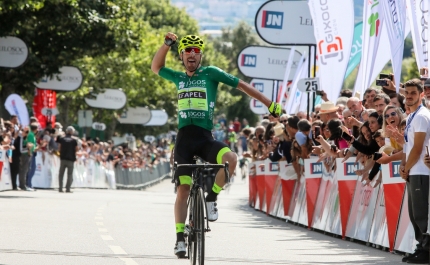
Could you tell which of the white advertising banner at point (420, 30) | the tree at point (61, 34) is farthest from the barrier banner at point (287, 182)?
the tree at point (61, 34)

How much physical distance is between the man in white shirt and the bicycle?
243cm

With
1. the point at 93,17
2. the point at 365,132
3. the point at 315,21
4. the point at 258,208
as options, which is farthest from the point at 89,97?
the point at 365,132

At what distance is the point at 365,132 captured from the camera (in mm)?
15102

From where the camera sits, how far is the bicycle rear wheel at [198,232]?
32.3 feet

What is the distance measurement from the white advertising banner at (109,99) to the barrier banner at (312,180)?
29.3 meters

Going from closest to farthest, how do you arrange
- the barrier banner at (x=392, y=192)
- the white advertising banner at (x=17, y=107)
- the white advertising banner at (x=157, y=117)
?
the barrier banner at (x=392, y=192)
the white advertising banner at (x=17, y=107)
the white advertising banner at (x=157, y=117)

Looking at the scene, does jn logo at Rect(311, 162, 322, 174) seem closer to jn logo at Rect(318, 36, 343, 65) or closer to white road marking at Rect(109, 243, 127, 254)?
jn logo at Rect(318, 36, 343, 65)

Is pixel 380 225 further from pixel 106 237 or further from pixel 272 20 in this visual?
pixel 272 20

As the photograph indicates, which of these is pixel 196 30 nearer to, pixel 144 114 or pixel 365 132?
pixel 144 114

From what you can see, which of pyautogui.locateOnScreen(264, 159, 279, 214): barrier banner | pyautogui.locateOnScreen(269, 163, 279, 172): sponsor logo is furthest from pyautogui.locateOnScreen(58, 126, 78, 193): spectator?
pyautogui.locateOnScreen(269, 163, 279, 172): sponsor logo

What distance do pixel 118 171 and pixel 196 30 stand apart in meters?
49.2

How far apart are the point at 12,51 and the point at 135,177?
26585 millimetres

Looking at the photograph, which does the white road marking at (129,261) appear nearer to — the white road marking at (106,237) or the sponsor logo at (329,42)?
the white road marking at (106,237)

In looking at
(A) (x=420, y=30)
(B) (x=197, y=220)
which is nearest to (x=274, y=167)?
(A) (x=420, y=30)
